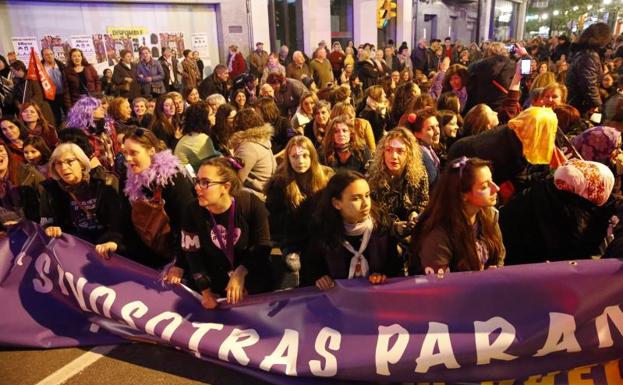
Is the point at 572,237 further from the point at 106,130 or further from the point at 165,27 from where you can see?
the point at 165,27

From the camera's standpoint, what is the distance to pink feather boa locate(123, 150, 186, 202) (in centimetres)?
346

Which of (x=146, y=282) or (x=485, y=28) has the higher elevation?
(x=485, y=28)

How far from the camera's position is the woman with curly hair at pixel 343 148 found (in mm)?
4434

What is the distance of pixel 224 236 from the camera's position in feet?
10.6

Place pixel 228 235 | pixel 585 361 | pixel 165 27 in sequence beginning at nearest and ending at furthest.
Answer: pixel 585 361, pixel 228 235, pixel 165 27

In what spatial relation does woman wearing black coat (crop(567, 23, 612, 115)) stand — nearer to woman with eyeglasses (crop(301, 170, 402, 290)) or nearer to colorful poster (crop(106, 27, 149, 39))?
woman with eyeglasses (crop(301, 170, 402, 290))

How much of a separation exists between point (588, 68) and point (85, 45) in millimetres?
12356

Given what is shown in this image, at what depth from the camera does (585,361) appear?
265 centimetres

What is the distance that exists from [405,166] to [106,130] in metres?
4.24

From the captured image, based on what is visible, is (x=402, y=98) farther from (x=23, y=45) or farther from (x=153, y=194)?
(x=23, y=45)

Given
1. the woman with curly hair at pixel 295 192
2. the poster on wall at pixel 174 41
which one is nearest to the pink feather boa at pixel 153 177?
the woman with curly hair at pixel 295 192

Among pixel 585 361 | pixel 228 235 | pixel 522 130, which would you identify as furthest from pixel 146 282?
pixel 522 130

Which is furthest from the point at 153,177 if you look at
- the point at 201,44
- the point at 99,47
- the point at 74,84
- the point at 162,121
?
the point at 201,44

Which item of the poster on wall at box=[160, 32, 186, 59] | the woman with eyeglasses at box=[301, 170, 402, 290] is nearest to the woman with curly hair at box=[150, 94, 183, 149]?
the woman with eyeglasses at box=[301, 170, 402, 290]
